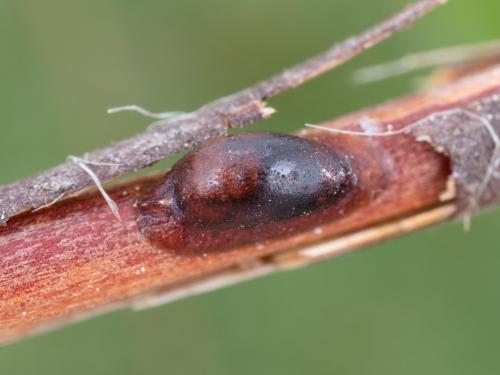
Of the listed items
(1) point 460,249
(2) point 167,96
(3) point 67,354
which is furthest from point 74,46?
(1) point 460,249

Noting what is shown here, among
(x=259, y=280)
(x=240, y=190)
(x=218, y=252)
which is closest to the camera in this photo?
(x=240, y=190)

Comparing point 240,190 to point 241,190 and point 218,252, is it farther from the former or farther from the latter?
point 218,252

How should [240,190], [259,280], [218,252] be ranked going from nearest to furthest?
[240,190] < [218,252] < [259,280]

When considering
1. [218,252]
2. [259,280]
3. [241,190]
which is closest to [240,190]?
[241,190]

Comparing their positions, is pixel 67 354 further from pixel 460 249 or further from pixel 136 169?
pixel 460 249

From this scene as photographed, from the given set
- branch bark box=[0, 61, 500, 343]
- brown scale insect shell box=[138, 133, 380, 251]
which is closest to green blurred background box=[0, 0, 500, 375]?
branch bark box=[0, 61, 500, 343]

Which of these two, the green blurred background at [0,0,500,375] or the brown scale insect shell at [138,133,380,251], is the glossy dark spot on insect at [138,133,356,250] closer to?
the brown scale insect shell at [138,133,380,251]
